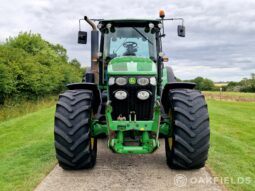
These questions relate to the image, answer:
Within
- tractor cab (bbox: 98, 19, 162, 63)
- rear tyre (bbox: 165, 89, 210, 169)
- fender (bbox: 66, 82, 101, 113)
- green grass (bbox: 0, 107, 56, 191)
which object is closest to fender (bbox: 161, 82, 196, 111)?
rear tyre (bbox: 165, 89, 210, 169)

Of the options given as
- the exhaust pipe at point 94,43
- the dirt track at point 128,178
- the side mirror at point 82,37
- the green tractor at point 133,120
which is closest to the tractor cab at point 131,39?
the exhaust pipe at point 94,43

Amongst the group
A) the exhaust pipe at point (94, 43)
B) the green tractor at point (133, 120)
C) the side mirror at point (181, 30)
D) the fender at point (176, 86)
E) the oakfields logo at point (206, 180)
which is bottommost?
the oakfields logo at point (206, 180)

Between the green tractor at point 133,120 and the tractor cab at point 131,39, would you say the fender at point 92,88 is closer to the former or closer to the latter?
the green tractor at point 133,120

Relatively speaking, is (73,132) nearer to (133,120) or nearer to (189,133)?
(133,120)

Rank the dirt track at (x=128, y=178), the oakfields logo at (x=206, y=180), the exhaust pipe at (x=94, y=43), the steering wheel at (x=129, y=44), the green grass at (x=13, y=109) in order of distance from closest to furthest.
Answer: the dirt track at (x=128, y=178)
the oakfields logo at (x=206, y=180)
the exhaust pipe at (x=94, y=43)
the steering wheel at (x=129, y=44)
the green grass at (x=13, y=109)

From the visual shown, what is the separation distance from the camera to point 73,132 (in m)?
5.32

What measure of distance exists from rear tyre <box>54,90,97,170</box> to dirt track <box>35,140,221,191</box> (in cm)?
24

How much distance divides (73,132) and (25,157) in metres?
2.17

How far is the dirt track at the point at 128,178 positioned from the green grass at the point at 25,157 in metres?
0.27

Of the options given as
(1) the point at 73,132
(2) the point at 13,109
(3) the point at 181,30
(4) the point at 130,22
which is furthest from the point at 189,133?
(2) the point at 13,109

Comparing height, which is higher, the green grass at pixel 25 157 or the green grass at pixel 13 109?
the green grass at pixel 13 109

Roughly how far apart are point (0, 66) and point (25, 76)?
4.95 meters

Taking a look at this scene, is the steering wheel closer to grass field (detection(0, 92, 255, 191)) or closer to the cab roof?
the cab roof

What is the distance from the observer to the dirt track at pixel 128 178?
16.2 ft
